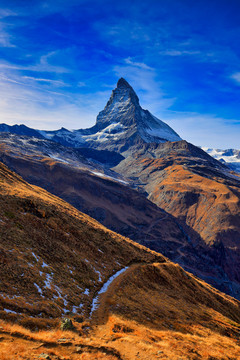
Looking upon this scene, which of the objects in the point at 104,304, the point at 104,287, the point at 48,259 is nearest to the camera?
the point at 104,304

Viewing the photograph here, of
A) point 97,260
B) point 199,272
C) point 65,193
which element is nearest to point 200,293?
point 97,260

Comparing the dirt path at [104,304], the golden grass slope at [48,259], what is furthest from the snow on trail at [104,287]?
the golden grass slope at [48,259]

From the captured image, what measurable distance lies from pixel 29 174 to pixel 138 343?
13291 cm

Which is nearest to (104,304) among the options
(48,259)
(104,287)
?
(104,287)

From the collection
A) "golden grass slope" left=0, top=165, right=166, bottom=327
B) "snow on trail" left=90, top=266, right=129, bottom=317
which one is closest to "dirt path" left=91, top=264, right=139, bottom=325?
"snow on trail" left=90, top=266, right=129, bottom=317

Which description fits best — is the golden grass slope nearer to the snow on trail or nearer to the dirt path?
the snow on trail

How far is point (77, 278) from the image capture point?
2278 centimetres

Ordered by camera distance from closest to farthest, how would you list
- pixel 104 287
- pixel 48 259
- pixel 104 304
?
pixel 104 304 < pixel 48 259 < pixel 104 287

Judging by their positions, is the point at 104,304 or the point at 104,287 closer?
the point at 104,304

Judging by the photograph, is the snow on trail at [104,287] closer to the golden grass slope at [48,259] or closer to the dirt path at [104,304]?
the dirt path at [104,304]

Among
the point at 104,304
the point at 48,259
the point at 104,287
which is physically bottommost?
the point at 104,287

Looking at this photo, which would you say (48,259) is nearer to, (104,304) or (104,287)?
(104,287)

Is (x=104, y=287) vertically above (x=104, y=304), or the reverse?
(x=104, y=304)

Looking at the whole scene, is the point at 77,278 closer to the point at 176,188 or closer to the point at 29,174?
the point at 29,174
